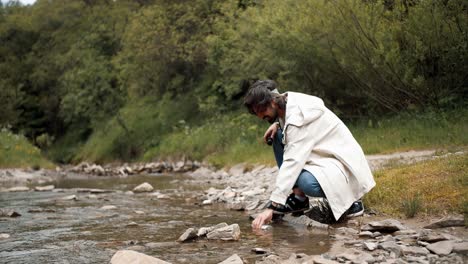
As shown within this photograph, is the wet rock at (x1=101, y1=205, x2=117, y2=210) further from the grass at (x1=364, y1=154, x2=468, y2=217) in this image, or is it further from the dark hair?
the grass at (x1=364, y1=154, x2=468, y2=217)

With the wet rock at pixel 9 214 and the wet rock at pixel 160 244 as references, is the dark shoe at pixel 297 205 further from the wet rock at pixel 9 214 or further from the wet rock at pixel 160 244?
the wet rock at pixel 9 214

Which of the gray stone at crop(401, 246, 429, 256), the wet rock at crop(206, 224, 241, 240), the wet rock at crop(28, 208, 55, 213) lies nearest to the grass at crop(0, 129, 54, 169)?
the wet rock at crop(28, 208, 55, 213)

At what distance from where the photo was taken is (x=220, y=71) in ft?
78.6

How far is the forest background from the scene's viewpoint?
42.5ft

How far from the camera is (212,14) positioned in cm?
2834

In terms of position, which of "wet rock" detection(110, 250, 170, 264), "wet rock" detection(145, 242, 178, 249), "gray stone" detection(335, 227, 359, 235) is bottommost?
"wet rock" detection(145, 242, 178, 249)

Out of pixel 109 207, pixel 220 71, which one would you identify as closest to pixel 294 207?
pixel 109 207

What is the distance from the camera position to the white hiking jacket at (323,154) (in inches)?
198

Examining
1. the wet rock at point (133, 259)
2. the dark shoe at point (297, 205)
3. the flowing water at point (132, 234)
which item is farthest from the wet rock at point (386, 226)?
the wet rock at point (133, 259)

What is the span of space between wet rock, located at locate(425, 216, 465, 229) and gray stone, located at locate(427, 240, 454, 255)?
76 centimetres

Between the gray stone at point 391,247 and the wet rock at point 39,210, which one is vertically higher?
the gray stone at point 391,247

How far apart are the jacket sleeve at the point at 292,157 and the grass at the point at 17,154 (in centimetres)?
1901

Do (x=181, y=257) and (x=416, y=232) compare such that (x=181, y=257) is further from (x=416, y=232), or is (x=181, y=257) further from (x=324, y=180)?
(x=416, y=232)

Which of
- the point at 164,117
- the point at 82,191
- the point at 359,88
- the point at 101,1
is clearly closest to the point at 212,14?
the point at 164,117
